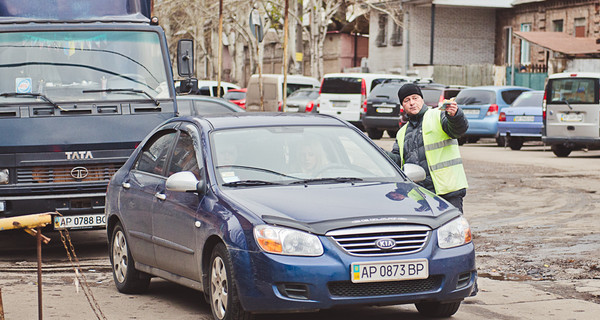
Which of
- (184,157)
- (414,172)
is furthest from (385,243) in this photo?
(184,157)

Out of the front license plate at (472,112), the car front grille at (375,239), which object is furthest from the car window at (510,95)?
the car front grille at (375,239)

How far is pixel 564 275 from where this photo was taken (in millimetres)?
9703

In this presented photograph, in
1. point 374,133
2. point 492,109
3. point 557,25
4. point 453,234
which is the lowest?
point 374,133

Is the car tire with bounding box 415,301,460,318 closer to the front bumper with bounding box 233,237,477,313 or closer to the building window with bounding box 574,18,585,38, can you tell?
the front bumper with bounding box 233,237,477,313

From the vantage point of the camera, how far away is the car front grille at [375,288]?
6695 mm

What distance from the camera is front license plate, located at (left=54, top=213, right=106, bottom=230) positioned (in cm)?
1103

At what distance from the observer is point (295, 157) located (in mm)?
7891

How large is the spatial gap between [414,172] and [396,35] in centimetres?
4825

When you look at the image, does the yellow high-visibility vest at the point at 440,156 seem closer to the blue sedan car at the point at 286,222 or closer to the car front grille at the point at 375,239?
the blue sedan car at the point at 286,222

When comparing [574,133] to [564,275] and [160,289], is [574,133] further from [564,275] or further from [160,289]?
[160,289]

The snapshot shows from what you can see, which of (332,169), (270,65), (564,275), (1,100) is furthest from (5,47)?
(270,65)

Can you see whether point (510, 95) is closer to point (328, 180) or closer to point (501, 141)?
point (501, 141)

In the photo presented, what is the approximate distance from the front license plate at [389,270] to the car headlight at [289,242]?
25 centimetres

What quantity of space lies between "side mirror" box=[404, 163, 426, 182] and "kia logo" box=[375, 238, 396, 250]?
1.40 metres
